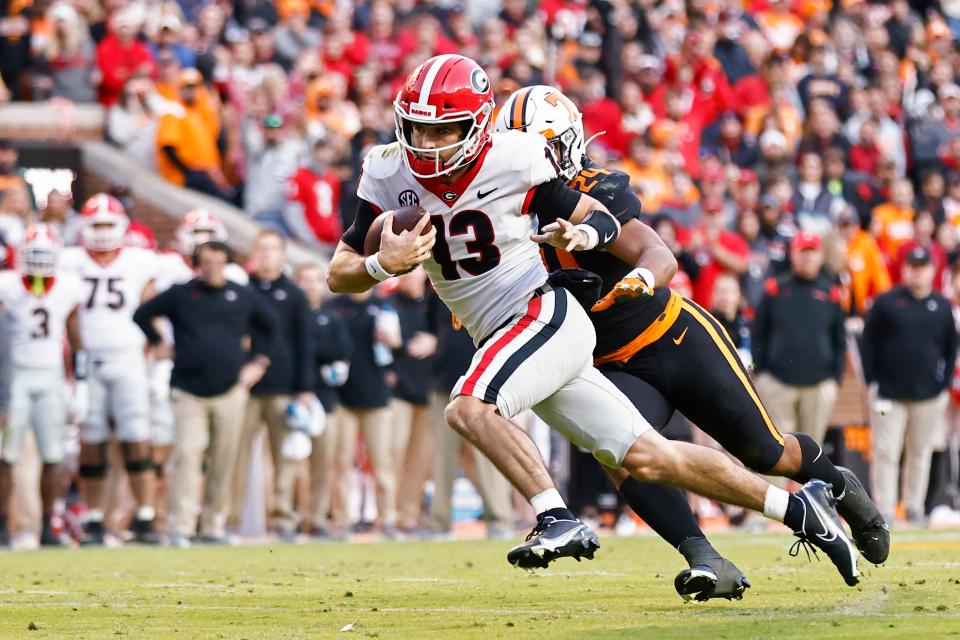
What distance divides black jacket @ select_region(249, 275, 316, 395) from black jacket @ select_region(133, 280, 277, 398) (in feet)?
1.18

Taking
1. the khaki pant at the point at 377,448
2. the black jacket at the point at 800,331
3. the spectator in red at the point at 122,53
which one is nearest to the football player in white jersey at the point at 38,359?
the khaki pant at the point at 377,448

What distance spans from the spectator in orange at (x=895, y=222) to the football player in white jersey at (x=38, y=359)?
Answer: 285 inches

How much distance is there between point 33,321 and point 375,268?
572cm

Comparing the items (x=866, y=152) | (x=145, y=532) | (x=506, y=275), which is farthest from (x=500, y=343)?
(x=866, y=152)

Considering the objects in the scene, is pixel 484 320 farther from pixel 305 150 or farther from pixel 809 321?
pixel 305 150

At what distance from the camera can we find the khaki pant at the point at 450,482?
35.9 ft

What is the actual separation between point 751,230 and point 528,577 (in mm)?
6765

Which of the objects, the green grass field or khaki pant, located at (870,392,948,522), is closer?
the green grass field

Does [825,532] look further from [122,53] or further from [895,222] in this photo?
[895,222]

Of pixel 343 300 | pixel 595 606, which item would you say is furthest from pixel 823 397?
pixel 595 606

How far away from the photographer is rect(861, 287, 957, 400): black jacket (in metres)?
11.7

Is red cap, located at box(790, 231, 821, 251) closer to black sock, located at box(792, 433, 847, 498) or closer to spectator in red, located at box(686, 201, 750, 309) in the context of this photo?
spectator in red, located at box(686, 201, 750, 309)

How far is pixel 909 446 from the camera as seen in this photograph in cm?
1193

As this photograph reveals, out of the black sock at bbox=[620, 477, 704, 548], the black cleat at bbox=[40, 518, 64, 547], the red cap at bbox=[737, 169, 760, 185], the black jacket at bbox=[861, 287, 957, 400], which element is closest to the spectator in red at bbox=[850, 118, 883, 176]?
the red cap at bbox=[737, 169, 760, 185]
